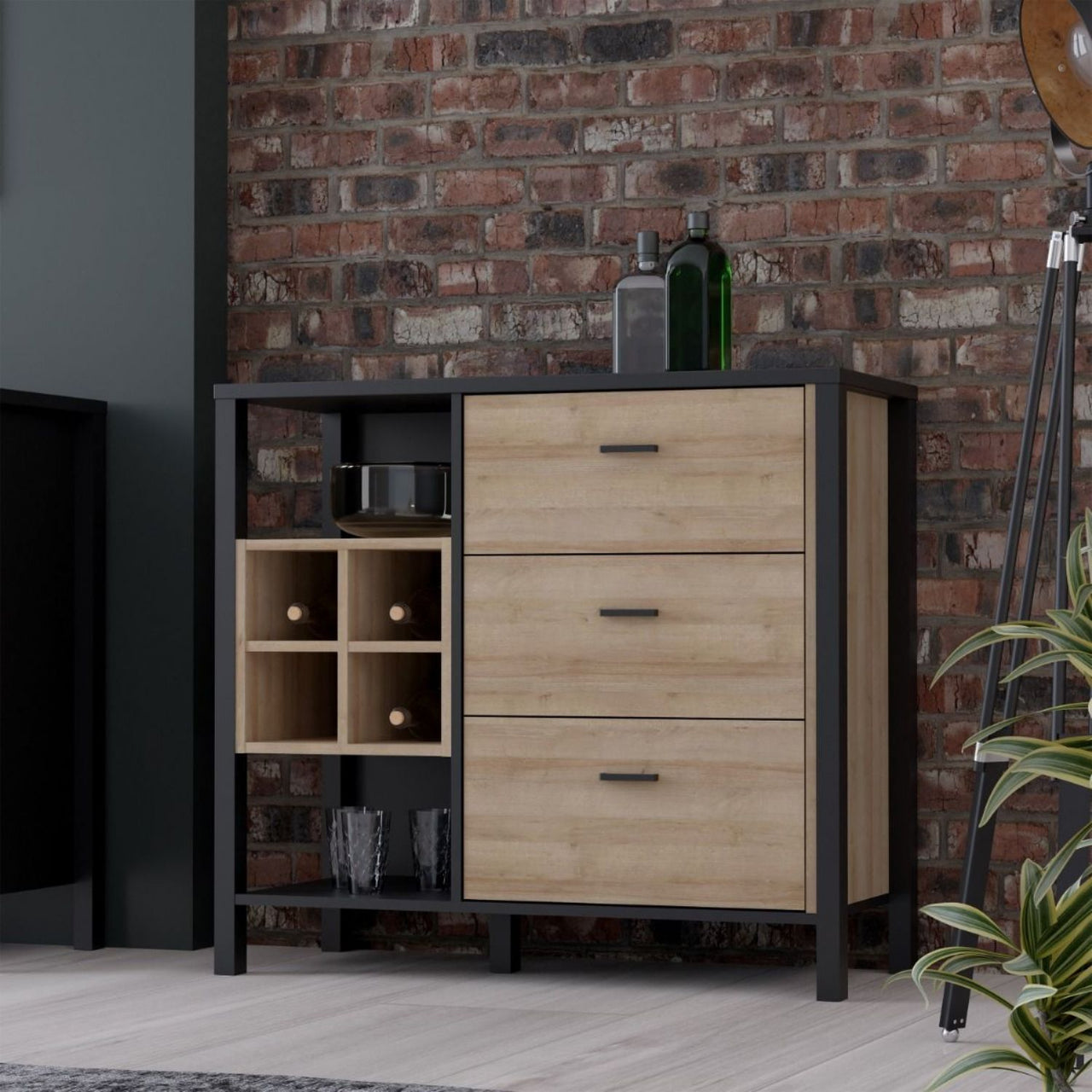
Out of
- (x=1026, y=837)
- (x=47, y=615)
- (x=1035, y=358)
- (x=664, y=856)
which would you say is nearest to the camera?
(x=1035, y=358)

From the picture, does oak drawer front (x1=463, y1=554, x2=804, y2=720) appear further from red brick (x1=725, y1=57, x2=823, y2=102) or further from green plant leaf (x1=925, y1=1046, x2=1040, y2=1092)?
green plant leaf (x1=925, y1=1046, x2=1040, y2=1092)

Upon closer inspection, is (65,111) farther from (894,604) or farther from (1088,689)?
(1088,689)

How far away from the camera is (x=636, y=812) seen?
3.30 m

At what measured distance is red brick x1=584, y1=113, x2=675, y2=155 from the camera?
377cm

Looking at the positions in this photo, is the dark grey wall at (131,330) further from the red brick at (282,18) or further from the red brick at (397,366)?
the red brick at (397,366)

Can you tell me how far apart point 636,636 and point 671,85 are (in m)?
1.13

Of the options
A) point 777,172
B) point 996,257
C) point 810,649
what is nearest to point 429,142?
point 777,172

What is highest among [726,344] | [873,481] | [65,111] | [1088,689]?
[65,111]

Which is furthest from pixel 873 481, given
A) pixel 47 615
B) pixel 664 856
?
pixel 47 615

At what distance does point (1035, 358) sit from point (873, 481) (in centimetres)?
60

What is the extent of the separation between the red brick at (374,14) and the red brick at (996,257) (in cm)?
117

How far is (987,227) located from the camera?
3.59m

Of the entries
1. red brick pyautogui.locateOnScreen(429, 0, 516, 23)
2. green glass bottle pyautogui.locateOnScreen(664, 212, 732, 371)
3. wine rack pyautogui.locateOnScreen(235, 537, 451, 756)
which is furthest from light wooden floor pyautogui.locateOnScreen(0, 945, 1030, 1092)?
red brick pyautogui.locateOnScreen(429, 0, 516, 23)

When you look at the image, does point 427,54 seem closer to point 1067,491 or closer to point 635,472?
point 635,472
